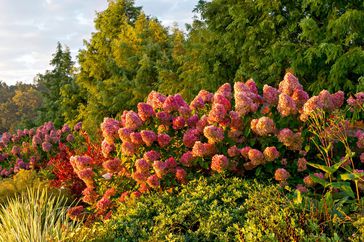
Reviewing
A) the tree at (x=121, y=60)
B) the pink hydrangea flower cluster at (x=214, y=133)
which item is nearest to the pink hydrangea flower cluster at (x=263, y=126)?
the pink hydrangea flower cluster at (x=214, y=133)

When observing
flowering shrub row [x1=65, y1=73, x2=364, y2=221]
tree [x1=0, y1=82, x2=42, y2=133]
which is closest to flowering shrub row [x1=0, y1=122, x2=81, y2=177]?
flowering shrub row [x1=65, y1=73, x2=364, y2=221]

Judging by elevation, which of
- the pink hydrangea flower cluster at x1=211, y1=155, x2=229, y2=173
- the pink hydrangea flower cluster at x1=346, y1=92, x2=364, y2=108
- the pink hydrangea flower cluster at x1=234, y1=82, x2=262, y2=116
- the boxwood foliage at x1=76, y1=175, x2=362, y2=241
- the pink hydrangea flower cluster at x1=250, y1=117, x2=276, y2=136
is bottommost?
the boxwood foliage at x1=76, y1=175, x2=362, y2=241

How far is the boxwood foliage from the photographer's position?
11.9 feet

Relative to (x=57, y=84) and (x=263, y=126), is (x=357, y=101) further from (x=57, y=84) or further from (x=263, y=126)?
(x=57, y=84)

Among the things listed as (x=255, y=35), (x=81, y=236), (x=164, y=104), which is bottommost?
(x=81, y=236)

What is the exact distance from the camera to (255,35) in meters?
9.84

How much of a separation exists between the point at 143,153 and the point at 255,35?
16.9 feet

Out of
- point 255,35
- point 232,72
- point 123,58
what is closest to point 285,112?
point 255,35

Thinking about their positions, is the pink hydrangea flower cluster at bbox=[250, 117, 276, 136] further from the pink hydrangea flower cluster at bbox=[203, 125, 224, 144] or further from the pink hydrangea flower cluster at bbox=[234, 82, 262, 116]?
the pink hydrangea flower cluster at bbox=[203, 125, 224, 144]

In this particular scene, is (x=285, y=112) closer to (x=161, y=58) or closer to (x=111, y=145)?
(x=111, y=145)

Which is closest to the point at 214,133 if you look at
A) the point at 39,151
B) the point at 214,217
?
the point at 214,217

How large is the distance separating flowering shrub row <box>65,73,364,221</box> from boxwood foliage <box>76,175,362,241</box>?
29 centimetres

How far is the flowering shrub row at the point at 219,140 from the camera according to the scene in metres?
5.00

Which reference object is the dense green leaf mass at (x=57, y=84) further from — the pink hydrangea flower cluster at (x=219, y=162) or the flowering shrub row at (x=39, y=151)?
the pink hydrangea flower cluster at (x=219, y=162)
